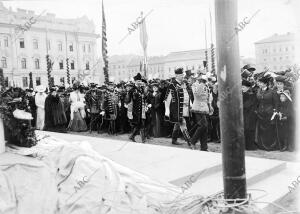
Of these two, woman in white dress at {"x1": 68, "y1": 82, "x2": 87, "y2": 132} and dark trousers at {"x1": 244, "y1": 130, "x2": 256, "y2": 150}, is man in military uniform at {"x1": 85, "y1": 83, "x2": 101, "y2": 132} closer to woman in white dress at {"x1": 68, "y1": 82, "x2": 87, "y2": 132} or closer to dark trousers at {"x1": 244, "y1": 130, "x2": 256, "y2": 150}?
woman in white dress at {"x1": 68, "y1": 82, "x2": 87, "y2": 132}

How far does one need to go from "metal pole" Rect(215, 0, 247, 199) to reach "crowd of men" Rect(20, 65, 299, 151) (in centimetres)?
465

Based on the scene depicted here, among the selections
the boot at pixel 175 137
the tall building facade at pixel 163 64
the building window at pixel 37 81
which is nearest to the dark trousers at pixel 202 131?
the boot at pixel 175 137

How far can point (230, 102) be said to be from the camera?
2840 millimetres

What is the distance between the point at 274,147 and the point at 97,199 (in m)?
5.13

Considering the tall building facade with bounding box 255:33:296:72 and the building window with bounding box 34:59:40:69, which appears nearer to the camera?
the tall building facade with bounding box 255:33:296:72

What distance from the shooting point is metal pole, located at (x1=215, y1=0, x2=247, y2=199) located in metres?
2.78

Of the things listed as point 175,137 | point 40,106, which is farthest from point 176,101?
point 40,106

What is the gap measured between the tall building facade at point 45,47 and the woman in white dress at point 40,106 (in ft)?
112

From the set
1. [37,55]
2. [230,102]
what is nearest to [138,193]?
[230,102]

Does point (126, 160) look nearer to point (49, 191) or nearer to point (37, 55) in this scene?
point (49, 191)

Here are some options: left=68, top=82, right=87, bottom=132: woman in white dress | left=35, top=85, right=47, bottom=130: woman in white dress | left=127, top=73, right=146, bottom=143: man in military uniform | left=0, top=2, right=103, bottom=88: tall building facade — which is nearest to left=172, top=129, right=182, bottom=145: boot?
left=127, top=73, right=146, bottom=143: man in military uniform

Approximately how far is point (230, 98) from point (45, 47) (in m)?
60.1

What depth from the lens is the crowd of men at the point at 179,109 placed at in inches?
301

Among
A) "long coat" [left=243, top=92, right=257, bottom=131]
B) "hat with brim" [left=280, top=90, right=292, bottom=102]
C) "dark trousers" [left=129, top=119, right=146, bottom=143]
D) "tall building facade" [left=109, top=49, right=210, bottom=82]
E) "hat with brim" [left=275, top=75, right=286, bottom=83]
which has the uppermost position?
"tall building facade" [left=109, top=49, right=210, bottom=82]
